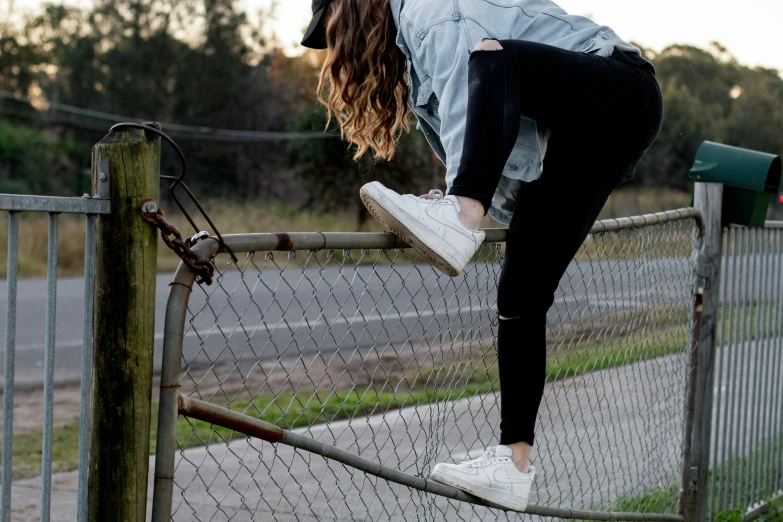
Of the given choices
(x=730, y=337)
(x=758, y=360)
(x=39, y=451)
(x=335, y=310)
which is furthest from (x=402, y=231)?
(x=335, y=310)

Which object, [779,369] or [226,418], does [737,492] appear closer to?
[779,369]

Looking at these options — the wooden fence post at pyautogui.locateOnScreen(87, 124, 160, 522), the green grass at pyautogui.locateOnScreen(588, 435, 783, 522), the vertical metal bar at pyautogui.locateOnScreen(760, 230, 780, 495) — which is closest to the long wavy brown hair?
the wooden fence post at pyautogui.locateOnScreen(87, 124, 160, 522)

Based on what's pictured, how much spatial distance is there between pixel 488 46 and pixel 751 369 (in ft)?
10.3

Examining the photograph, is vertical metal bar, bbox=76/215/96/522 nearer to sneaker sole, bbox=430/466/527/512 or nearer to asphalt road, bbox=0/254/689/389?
asphalt road, bbox=0/254/689/389

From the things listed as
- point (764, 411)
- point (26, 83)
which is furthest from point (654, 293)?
point (26, 83)

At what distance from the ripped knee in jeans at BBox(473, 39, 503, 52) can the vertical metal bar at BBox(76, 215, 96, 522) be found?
39.9 inches

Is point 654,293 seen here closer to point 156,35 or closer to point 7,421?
point 7,421

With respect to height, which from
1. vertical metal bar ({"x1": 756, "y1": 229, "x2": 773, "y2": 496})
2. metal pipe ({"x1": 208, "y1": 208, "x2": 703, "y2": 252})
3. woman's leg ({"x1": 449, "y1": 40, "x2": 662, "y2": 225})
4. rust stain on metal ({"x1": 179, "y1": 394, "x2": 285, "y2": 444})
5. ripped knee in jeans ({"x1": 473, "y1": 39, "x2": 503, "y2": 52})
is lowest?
vertical metal bar ({"x1": 756, "y1": 229, "x2": 773, "y2": 496})

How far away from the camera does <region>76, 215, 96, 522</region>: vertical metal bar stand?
1.53 meters

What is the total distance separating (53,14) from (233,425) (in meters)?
33.5

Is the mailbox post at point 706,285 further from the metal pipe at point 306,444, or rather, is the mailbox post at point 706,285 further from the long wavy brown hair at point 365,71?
the long wavy brown hair at point 365,71

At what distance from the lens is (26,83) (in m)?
32.5

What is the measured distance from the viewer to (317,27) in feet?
7.66

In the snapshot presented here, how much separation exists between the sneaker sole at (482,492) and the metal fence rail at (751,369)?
1926 millimetres
